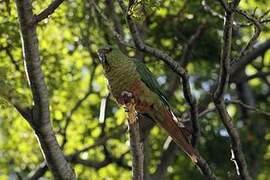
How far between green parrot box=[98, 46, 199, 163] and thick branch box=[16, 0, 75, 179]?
548mm

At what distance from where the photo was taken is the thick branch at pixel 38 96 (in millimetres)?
4402

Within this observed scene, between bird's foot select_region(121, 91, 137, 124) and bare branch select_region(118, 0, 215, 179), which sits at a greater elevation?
bare branch select_region(118, 0, 215, 179)

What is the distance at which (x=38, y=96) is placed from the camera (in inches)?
178

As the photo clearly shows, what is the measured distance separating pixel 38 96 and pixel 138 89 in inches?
32.5

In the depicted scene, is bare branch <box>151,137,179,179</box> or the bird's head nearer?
the bird's head

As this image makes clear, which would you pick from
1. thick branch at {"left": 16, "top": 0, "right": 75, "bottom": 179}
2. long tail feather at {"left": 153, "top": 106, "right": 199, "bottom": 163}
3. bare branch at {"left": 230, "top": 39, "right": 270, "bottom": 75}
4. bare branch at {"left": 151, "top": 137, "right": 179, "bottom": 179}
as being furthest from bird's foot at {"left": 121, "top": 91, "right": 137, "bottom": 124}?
bare branch at {"left": 230, "top": 39, "right": 270, "bottom": 75}

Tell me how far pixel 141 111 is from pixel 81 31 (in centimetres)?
312

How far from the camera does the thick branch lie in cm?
440

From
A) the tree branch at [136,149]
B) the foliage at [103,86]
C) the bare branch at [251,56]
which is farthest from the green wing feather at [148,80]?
the bare branch at [251,56]

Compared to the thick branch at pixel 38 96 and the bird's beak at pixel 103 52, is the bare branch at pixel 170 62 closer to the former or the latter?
the bird's beak at pixel 103 52

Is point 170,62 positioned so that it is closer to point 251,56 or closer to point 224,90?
point 224,90

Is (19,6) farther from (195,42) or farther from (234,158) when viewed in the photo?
(195,42)

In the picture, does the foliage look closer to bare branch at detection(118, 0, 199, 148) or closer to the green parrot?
bare branch at detection(118, 0, 199, 148)

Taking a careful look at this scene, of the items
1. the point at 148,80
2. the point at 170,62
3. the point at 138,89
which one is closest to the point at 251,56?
the point at 170,62
